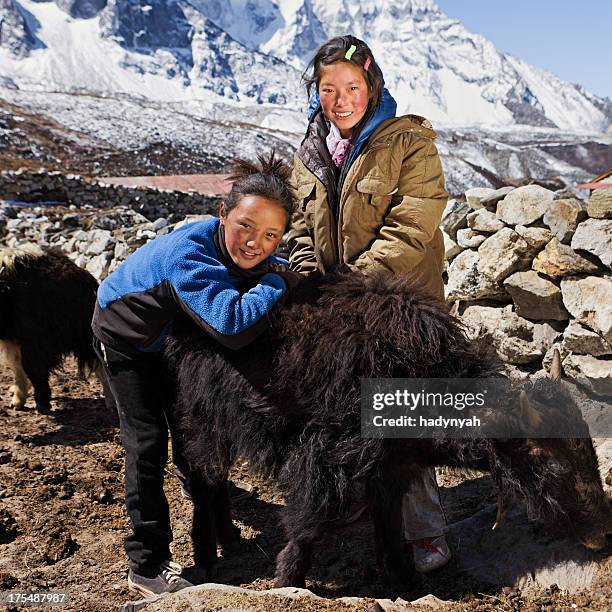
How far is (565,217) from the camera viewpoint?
4.53 meters

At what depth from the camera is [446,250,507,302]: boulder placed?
199 inches

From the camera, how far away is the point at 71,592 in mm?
3020

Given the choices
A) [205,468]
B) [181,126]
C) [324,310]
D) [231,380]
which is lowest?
[205,468]

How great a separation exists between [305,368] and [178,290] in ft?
1.91

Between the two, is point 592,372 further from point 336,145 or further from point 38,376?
point 38,376

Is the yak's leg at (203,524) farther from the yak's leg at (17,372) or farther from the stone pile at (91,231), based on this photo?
the stone pile at (91,231)

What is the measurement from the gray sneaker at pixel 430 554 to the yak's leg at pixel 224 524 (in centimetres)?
104

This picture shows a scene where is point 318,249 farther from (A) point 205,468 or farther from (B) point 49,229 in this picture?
(B) point 49,229

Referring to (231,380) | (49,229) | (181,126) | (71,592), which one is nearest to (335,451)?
(231,380)

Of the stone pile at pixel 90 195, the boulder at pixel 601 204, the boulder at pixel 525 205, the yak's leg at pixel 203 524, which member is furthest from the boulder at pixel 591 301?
the stone pile at pixel 90 195

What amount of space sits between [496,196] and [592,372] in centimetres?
163

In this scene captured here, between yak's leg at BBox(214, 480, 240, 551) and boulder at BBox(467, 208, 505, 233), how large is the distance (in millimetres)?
2990

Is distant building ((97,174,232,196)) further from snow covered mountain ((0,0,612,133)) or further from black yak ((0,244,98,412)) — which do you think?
snow covered mountain ((0,0,612,133))

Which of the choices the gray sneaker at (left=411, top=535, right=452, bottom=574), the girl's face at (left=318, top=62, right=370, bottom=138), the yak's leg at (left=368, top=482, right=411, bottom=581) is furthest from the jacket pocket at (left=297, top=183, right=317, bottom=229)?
the gray sneaker at (left=411, top=535, right=452, bottom=574)
